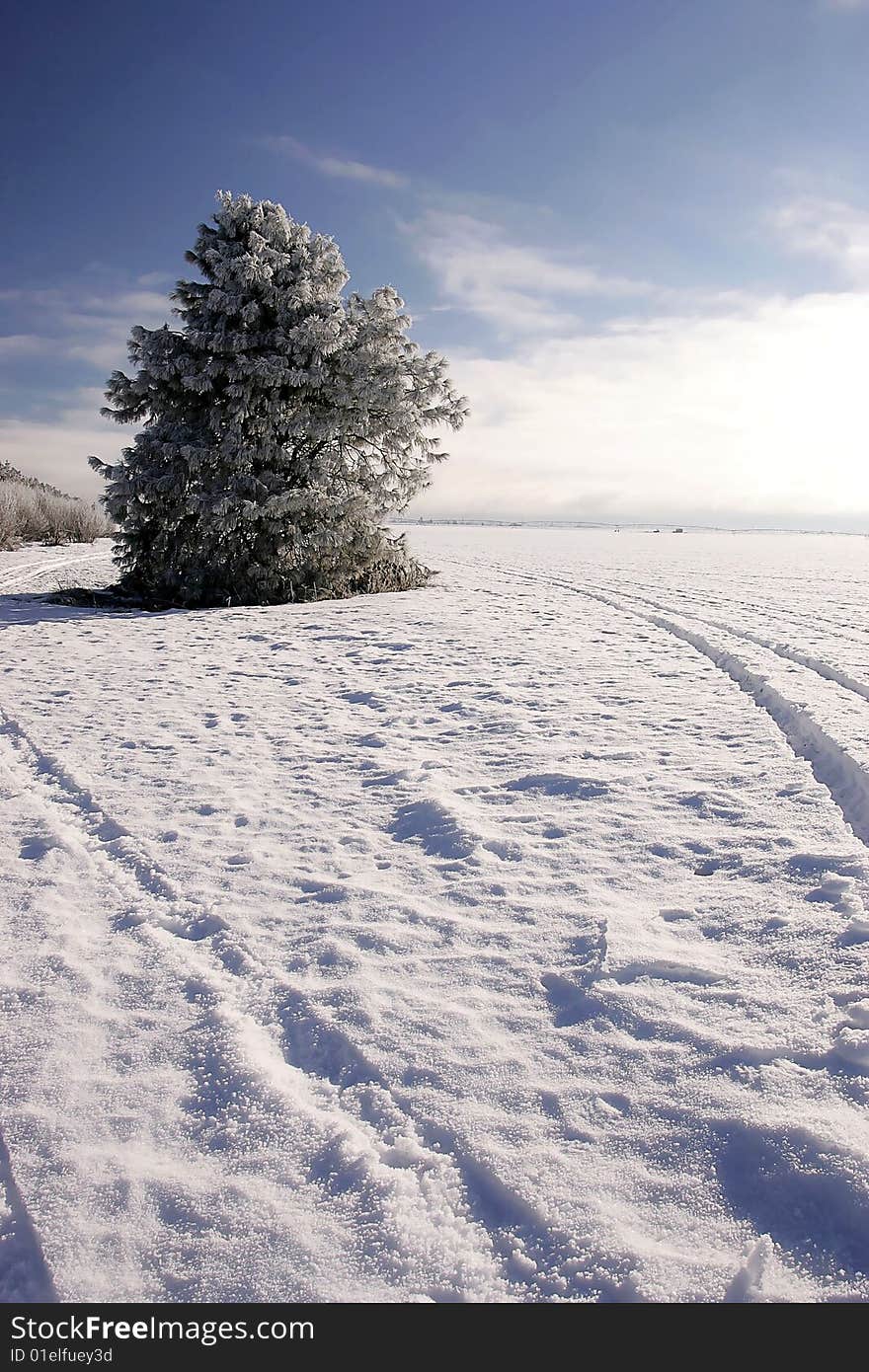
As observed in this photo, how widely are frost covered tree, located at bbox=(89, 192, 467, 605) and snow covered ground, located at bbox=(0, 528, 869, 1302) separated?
344 inches

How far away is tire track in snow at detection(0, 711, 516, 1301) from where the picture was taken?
6.38 ft

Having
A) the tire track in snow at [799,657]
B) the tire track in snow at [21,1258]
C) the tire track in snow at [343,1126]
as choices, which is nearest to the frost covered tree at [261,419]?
the tire track in snow at [799,657]

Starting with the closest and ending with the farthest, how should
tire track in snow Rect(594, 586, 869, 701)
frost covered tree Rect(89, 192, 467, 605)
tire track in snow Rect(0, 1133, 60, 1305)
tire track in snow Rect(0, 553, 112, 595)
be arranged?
tire track in snow Rect(0, 1133, 60, 1305) → tire track in snow Rect(594, 586, 869, 701) → frost covered tree Rect(89, 192, 467, 605) → tire track in snow Rect(0, 553, 112, 595)

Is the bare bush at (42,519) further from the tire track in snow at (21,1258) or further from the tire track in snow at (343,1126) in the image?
the tire track in snow at (21,1258)

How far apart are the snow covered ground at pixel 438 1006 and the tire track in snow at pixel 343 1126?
0.4 inches

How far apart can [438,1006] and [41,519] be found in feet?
132

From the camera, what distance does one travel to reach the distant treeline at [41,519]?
31998mm

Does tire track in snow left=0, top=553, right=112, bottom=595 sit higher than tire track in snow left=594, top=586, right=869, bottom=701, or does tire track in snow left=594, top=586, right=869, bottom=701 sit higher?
tire track in snow left=0, top=553, right=112, bottom=595

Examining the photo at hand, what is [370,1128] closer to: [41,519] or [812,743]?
[812,743]

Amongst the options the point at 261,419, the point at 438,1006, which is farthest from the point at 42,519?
the point at 438,1006

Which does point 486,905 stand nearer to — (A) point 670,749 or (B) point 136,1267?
(B) point 136,1267

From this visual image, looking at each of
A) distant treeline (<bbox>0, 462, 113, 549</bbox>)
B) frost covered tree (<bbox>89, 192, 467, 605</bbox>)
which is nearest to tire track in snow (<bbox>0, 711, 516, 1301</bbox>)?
frost covered tree (<bbox>89, 192, 467, 605</bbox>)

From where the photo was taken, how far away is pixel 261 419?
14102mm

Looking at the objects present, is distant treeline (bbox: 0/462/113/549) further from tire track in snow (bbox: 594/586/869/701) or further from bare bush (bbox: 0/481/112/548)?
tire track in snow (bbox: 594/586/869/701)
